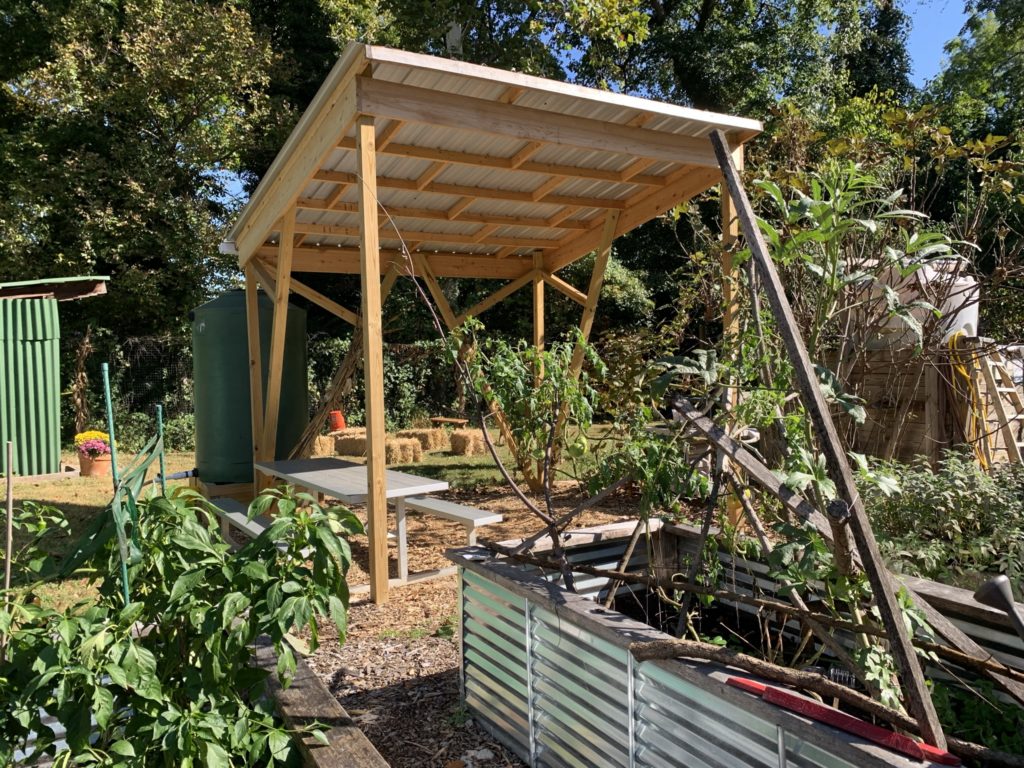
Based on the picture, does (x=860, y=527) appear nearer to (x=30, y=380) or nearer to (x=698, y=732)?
(x=698, y=732)

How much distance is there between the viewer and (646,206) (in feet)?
23.7

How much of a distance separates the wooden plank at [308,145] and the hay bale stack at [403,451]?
477cm

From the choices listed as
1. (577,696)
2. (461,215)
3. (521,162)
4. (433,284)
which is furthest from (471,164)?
(577,696)

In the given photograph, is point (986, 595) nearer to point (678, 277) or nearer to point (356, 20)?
point (678, 277)

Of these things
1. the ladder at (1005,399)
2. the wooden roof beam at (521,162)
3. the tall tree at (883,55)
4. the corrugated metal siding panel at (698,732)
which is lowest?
the corrugated metal siding panel at (698,732)

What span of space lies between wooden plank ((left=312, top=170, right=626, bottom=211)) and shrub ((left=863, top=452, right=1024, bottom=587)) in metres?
3.84

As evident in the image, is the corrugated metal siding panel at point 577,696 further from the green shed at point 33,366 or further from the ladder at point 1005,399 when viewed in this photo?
the ladder at point 1005,399

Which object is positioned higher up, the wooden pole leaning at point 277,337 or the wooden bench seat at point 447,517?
the wooden pole leaning at point 277,337

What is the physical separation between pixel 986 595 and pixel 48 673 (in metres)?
1.97

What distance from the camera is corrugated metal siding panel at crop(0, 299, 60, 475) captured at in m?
6.13

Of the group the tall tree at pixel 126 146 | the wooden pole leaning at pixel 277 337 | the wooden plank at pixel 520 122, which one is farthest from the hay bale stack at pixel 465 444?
the tall tree at pixel 126 146

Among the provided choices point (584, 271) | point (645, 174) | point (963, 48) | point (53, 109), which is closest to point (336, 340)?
point (584, 271)

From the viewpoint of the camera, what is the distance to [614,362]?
811cm

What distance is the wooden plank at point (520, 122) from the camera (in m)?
4.36
